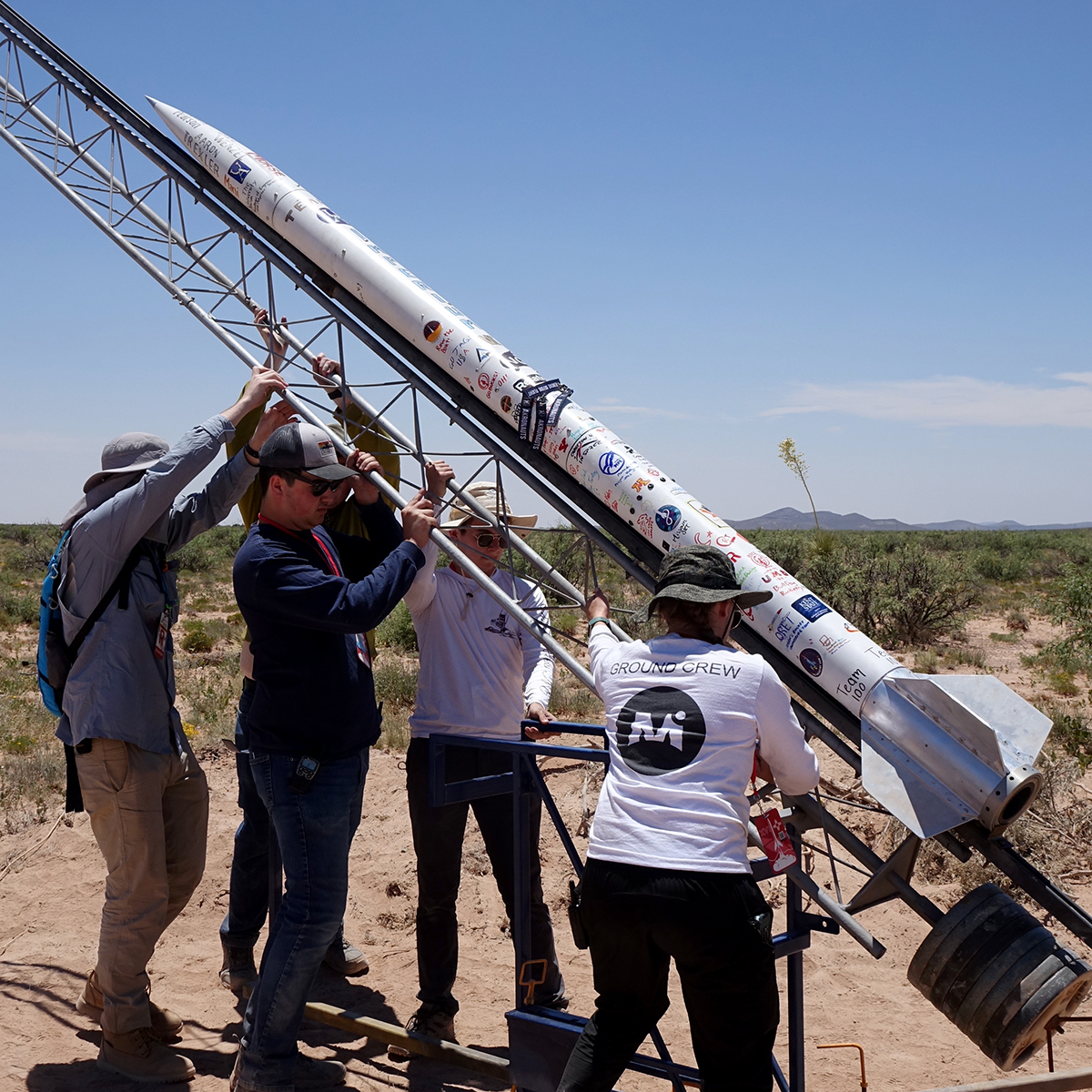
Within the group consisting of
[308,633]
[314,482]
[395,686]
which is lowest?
[395,686]

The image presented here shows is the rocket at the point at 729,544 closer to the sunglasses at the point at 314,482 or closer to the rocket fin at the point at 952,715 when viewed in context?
the rocket fin at the point at 952,715

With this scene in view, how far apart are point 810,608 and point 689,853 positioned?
1.35 metres

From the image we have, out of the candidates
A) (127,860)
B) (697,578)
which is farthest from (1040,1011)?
(127,860)

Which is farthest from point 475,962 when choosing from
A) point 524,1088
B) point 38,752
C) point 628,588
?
point 628,588

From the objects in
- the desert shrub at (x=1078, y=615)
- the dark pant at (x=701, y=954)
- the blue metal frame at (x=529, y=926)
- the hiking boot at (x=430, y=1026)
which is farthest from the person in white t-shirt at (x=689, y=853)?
the desert shrub at (x=1078, y=615)

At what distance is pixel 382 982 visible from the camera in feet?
16.4

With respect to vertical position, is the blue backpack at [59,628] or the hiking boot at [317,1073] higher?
the blue backpack at [59,628]

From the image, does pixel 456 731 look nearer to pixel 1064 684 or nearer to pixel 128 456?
pixel 128 456

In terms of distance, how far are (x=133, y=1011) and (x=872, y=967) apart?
3746mm

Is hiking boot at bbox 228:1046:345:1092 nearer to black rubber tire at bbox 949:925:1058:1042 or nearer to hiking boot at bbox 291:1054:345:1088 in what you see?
hiking boot at bbox 291:1054:345:1088

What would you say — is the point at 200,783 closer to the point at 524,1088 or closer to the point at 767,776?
the point at 524,1088

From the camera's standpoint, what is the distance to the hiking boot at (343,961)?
5.02 metres

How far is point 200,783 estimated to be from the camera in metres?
4.09

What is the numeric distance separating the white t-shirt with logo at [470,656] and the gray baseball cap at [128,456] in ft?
3.91
